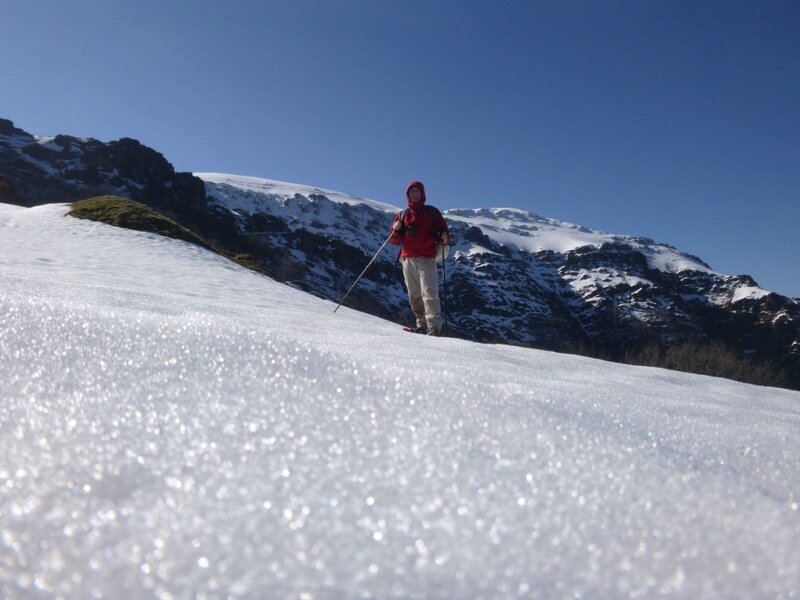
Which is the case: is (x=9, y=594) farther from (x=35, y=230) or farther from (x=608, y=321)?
(x=608, y=321)

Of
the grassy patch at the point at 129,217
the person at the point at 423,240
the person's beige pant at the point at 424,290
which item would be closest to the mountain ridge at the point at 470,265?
the grassy patch at the point at 129,217

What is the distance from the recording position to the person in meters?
6.44

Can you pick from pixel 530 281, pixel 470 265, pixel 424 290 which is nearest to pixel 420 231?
pixel 424 290

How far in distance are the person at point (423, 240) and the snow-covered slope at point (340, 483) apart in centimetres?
477

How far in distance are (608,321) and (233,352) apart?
496 ft

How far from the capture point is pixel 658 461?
1123mm

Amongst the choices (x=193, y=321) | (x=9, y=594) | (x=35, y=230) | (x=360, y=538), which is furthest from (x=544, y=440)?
(x=35, y=230)

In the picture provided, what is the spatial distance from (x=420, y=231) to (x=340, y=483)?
5828 mm

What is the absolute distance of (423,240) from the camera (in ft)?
21.4

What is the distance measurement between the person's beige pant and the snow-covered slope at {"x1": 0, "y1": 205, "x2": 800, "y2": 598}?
471 cm

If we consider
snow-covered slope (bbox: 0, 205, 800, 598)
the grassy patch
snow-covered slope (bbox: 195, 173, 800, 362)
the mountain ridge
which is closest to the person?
snow-covered slope (bbox: 0, 205, 800, 598)

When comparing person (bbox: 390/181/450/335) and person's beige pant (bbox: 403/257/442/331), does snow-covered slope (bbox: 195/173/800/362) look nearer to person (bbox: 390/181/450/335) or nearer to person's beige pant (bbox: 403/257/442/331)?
person's beige pant (bbox: 403/257/442/331)

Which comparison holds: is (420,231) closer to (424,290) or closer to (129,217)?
(424,290)

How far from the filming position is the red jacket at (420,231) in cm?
652
